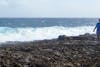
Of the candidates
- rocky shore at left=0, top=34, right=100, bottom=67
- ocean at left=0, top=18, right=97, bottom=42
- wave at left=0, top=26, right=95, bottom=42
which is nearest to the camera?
rocky shore at left=0, top=34, right=100, bottom=67

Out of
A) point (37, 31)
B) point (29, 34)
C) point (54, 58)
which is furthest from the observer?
point (37, 31)

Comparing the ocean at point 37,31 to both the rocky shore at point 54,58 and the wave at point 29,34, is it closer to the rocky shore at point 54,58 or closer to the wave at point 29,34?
the wave at point 29,34

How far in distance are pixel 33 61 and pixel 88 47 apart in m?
5.08

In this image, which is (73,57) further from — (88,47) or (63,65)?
(88,47)

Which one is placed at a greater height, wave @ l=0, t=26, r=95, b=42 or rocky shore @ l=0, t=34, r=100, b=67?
rocky shore @ l=0, t=34, r=100, b=67

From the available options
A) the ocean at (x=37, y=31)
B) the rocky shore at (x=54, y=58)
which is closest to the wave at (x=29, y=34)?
the ocean at (x=37, y=31)

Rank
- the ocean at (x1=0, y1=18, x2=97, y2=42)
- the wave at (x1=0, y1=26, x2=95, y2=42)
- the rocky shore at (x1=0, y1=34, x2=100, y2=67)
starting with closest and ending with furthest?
1. the rocky shore at (x1=0, y1=34, x2=100, y2=67)
2. the wave at (x1=0, y1=26, x2=95, y2=42)
3. the ocean at (x1=0, y1=18, x2=97, y2=42)

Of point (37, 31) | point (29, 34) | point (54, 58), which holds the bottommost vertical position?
point (37, 31)

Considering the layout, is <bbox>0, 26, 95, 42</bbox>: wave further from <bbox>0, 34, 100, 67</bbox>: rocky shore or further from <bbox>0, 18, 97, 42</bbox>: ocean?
<bbox>0, 34, 100, 67</bbox>: rocky shore

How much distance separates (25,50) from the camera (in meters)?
16.2

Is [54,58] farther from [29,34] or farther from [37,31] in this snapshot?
[37,31]

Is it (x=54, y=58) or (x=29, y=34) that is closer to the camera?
(x=54, y=58)

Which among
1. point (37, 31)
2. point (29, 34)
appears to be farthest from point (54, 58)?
point (37, 31)

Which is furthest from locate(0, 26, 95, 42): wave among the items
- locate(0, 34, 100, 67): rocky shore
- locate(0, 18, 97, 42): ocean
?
locate(0, 34, 100, 67): rocky shore
